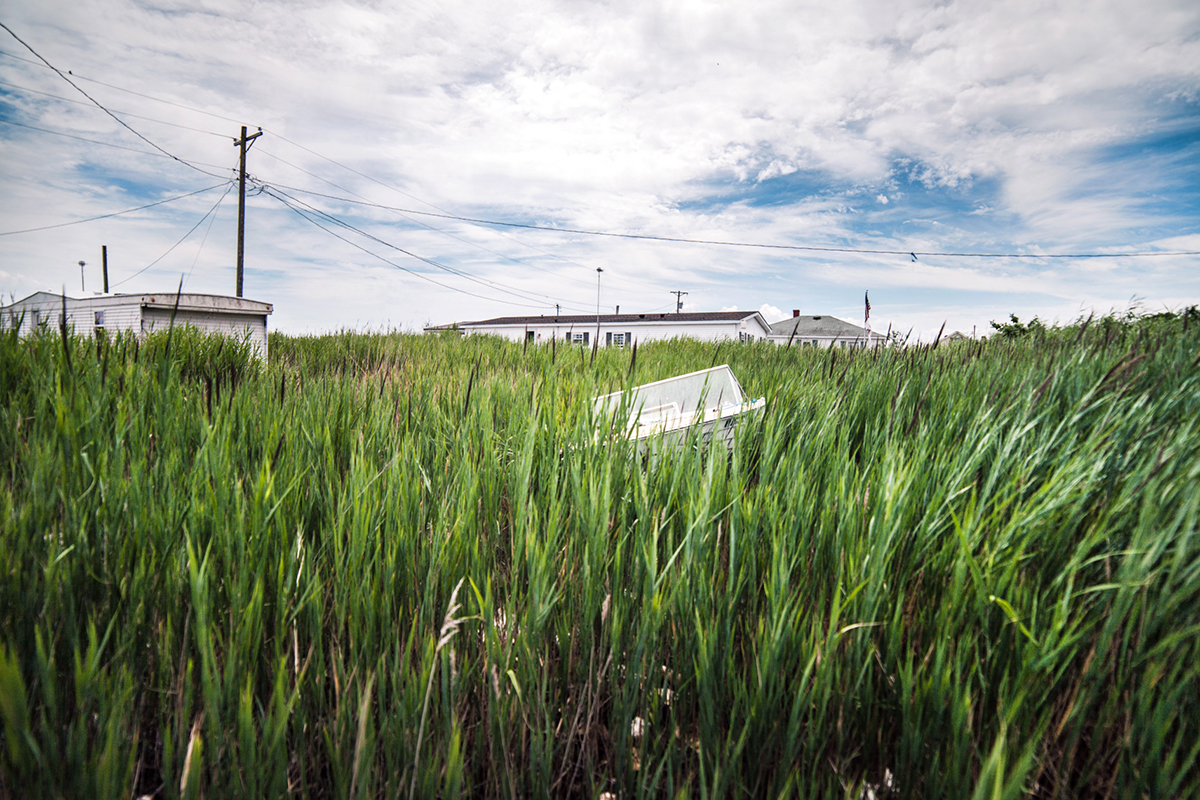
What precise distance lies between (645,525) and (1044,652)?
2.50ft

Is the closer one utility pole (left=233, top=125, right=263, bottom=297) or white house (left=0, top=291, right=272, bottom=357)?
white house (left=0, top=291, right=272, bottom=357)

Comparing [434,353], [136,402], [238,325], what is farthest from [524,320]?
[136,402]

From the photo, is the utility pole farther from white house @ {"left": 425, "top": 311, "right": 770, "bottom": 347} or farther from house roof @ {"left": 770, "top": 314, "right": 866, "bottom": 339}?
house roof @ {"left": 770, "top": 314, "right": 866, "bottom": 339}

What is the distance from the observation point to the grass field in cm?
82

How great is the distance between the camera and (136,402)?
2172 mm

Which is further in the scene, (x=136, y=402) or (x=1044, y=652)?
(x=136, y=402)

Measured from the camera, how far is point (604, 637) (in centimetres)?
112

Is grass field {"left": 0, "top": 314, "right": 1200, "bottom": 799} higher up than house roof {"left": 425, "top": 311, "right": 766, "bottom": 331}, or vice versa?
house roof {"left": 425, "top": 311, "right": 766, "bottom": 331}

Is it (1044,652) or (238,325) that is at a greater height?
(238,325)

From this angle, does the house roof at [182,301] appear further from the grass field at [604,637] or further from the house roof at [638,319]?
the house roof at [638,319]

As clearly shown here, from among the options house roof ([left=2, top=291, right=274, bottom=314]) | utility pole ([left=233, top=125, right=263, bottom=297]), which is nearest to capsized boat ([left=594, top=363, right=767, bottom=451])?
house roof ([left=2, top=291, right=274, bottom=314])

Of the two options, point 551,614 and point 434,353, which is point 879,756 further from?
point 434,353

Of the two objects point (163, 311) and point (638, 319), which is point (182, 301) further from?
point (638, 319)

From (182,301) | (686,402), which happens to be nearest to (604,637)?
(686,402)
